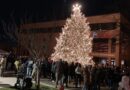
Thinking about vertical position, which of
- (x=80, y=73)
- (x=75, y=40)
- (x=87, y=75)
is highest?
(x=75, y=40)

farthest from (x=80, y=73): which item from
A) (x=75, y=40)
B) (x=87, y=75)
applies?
(x=75, y=40)

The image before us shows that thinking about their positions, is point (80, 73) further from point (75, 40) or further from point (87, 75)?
point (75, 40)

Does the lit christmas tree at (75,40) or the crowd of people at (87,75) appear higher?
the lit christmas tree at (75,40)

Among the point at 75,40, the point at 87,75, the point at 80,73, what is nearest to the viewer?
the point at 87,75

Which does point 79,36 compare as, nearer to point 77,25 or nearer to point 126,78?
point 77,25

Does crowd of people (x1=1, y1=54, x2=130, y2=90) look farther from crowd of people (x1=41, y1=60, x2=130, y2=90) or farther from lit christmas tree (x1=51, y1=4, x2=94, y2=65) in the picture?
lit christmas tree (x1=51, y1=4, x2=94, y2=65)

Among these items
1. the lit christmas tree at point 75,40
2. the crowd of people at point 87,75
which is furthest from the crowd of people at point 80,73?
the lit christmas tree at point 75,40

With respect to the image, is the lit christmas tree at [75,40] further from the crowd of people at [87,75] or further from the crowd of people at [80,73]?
the crowd of people at [87,75]

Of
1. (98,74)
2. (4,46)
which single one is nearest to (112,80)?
(98,74)

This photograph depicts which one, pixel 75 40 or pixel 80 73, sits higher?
pixel 75 40

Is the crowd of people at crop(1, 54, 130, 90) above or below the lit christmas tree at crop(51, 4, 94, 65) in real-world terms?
below

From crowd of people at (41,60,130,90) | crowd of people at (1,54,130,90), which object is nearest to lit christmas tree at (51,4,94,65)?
crowd of people at (1,54,130,90)

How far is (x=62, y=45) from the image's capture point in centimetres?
3170

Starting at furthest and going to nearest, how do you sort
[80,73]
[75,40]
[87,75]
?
[75,40] < [80,73] < [87,75]
